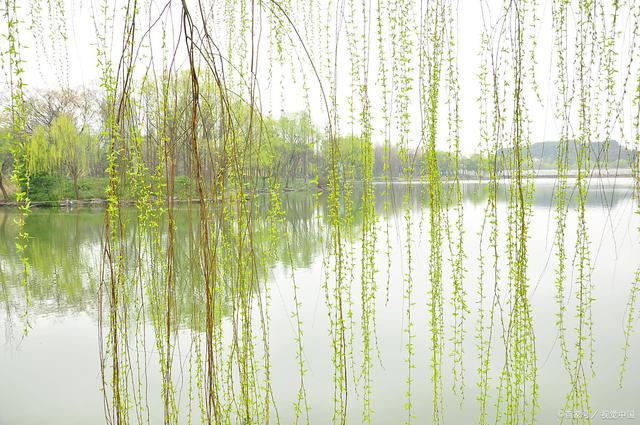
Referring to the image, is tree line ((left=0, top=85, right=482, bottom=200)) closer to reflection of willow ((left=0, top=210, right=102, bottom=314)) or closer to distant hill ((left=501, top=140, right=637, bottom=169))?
distant hill ((left=501, top=140, right=637, bottom=169))

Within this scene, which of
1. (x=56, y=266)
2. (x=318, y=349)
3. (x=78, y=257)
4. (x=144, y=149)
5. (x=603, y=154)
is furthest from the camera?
(x=78, y=257)

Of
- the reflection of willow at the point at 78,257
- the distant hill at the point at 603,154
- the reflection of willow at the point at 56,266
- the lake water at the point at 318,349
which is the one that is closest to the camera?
the distant hill at the point at 603,154

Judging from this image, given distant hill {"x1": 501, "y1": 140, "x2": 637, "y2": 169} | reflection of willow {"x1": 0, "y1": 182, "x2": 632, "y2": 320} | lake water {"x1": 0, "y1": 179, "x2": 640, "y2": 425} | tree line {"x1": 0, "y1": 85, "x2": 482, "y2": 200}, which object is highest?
tree line {"x1": 0, "y1": 85, "x2": 482, "y2": 200}

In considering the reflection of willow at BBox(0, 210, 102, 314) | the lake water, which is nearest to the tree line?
the lake water

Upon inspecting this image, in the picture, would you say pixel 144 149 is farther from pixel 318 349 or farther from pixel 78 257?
pixel 78 257

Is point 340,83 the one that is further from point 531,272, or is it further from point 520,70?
point 531,272

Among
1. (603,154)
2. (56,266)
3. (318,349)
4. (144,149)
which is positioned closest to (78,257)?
(56,266)

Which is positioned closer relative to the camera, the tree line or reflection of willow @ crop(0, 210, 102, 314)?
the tree line

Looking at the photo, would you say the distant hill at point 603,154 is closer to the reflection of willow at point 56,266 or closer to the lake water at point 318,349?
the lake water at point 318,349

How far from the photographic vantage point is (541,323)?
340 centimetres

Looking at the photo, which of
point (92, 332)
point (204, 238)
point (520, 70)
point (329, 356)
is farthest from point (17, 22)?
point (92, 332)

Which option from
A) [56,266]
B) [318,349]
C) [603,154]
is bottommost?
[318,349]

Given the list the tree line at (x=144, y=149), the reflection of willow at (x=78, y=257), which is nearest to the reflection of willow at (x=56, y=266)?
the reflection of willow at (x=78, y=257)

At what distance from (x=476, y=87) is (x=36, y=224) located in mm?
10193
